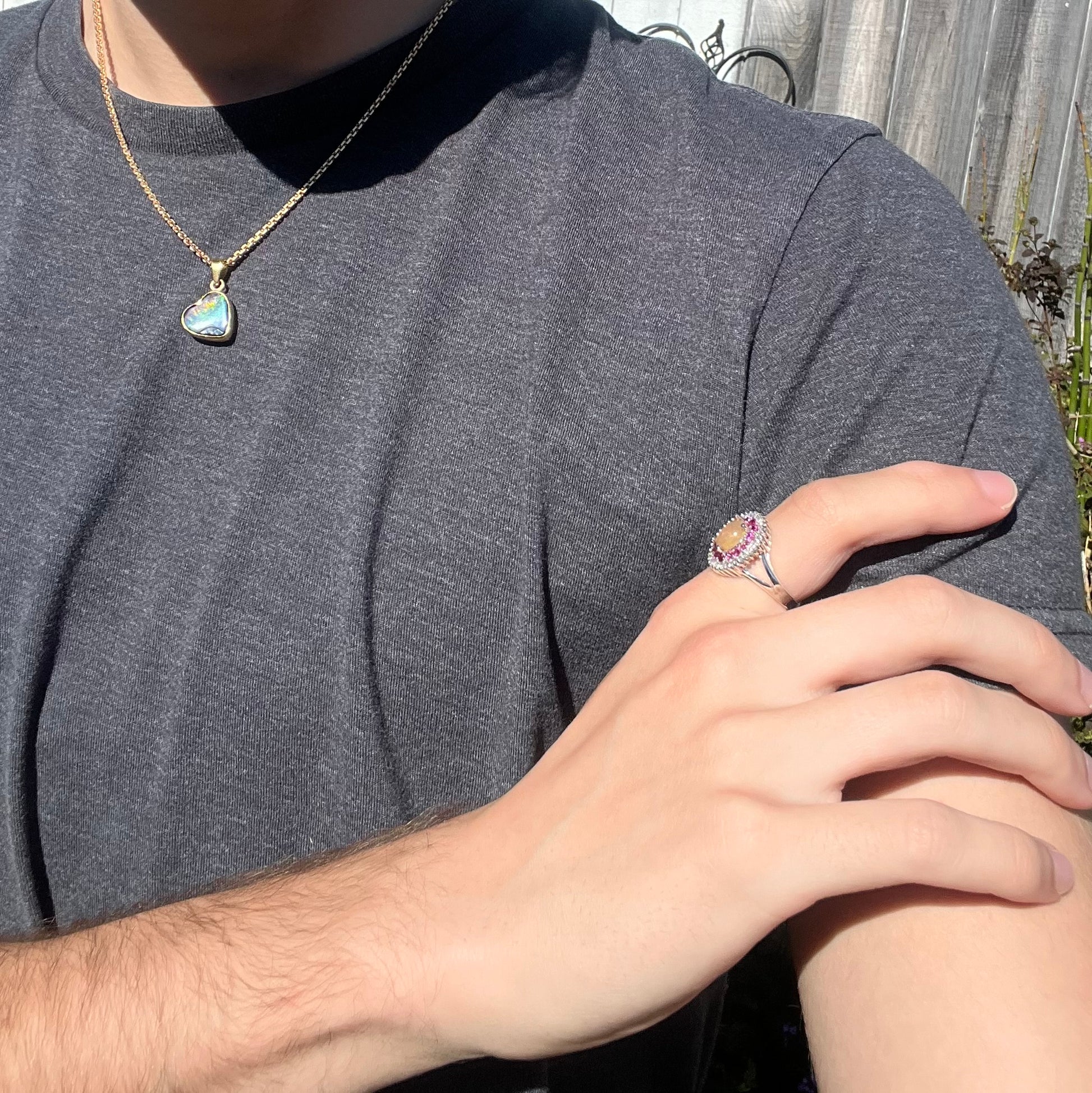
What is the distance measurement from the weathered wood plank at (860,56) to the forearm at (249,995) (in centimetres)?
291

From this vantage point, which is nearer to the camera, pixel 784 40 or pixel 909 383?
pixel 909 383

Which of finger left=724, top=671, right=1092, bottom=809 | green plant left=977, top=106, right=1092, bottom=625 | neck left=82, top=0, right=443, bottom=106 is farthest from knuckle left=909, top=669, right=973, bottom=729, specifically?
green plant left=977, top=106, right=1092, bottom=625

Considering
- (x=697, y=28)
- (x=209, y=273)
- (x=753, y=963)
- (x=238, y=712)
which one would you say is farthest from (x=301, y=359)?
(x=697, y=28)

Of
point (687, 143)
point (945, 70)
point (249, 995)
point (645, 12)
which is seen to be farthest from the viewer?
point (645, 12)

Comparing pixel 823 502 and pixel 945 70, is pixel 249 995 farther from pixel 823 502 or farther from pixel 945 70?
pixel 945 70

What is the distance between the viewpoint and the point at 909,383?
98cm

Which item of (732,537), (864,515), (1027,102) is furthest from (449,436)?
(1027,102)

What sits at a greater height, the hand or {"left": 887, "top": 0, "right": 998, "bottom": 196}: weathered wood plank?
{"left": 887, "top": 0, "right": 998, "bottom": 196}: weathered wood plank

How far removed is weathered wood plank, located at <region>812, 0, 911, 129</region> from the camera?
3109mm


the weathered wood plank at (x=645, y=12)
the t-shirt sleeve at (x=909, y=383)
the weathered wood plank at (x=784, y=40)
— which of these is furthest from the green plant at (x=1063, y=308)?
the t-shirt sleeve at (x=909, y=383)

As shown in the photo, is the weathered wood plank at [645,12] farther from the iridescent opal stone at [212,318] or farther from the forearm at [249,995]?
the forearm at [249,995]

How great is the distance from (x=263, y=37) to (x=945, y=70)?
2.60 meters

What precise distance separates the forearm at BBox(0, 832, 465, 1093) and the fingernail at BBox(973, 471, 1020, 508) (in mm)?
602

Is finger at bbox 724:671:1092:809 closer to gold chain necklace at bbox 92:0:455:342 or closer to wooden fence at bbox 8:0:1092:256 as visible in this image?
gold chain necklace at bbox 92:0:455:342
